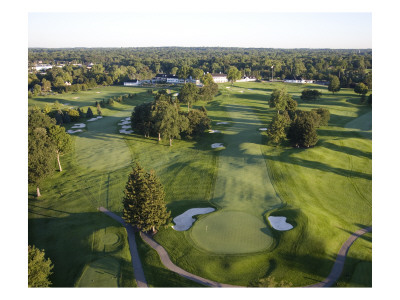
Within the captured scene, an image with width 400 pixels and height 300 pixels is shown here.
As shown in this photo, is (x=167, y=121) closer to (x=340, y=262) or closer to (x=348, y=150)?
(x=348, y=150)

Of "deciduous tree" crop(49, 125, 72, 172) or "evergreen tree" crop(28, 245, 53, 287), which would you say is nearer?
"evergreen tree" crop(28, 245, 53, 287)

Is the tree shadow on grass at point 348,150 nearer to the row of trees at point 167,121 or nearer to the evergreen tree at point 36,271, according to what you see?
the row of trees at point 167,121

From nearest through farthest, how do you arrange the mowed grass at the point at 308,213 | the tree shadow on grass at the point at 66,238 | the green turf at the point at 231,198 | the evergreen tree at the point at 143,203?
the mowed grass at the point at 308,213, the green turf at the point at 231,198, the tree shadow on grass at the point at 66,238, the evergreen tree at the point at 143,203

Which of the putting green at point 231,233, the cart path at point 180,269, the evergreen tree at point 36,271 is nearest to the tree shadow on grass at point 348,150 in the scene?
the cart path at point 180,269

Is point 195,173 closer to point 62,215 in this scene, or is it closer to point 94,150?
point 62,215

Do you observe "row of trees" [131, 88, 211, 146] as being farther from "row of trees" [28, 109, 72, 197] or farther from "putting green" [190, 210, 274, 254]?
"putting green" [190, 210, 274, 254]

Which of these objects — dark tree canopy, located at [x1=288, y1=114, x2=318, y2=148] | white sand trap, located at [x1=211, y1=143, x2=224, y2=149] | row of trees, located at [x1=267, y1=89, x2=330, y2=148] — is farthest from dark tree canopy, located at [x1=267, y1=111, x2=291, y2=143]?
white sand trap, located at [x1=211, y1=143, x2=224, y2=149]
